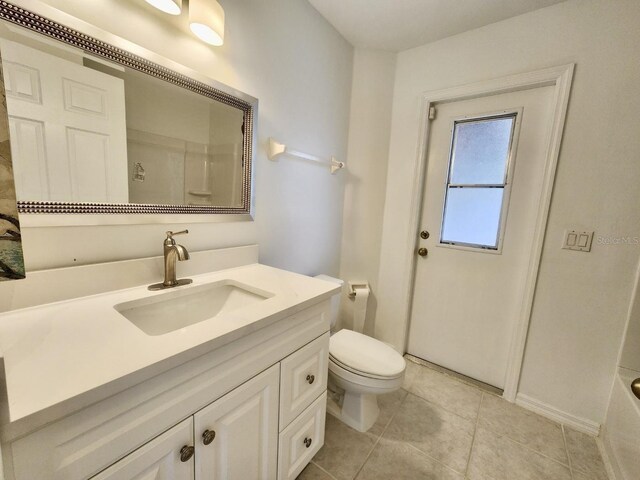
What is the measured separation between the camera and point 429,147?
1.88 meters

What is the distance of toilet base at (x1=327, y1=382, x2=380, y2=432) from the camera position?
1.40m

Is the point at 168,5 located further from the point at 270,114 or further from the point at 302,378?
the point at 302,378

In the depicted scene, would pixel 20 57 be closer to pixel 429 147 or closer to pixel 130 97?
pixel 130 97

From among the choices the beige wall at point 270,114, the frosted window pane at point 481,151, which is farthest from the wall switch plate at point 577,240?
the beige wall at point 270,114

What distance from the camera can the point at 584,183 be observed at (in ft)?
4.54

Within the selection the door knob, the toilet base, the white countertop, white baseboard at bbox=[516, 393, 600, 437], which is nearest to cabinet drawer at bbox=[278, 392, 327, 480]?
the toilet base

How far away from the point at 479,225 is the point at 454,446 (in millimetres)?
1269

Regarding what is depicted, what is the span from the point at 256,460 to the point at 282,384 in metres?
0.23

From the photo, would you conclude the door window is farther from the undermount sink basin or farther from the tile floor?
the undermount sink basin

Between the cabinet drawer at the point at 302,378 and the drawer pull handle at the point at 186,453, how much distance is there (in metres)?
0.31

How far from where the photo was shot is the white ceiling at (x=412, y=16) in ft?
4.69

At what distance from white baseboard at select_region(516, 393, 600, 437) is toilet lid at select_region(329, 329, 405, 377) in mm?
939

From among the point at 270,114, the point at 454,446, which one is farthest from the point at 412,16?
the point at 454,446

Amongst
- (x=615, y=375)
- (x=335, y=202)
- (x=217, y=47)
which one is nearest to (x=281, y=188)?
(x=335, y=202)
